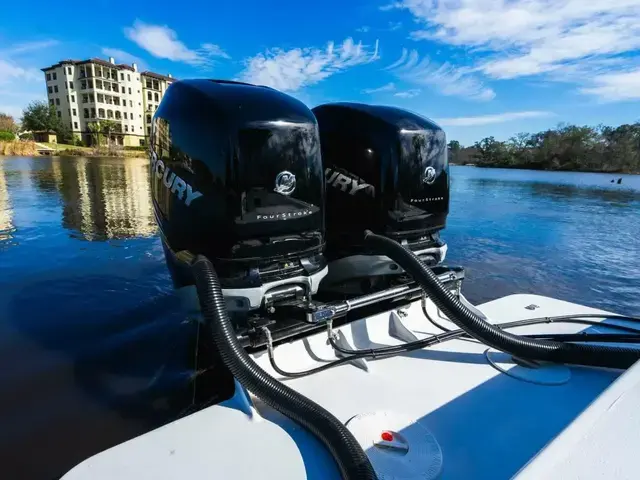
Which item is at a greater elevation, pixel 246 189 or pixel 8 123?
pixel 8 123

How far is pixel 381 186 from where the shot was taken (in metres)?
2.49

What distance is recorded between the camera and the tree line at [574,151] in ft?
205

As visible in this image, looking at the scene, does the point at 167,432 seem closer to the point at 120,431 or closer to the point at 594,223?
the point at 120,431

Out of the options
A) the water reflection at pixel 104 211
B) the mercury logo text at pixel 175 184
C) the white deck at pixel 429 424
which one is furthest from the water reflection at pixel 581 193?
the mercury logo text at pixel 175 184

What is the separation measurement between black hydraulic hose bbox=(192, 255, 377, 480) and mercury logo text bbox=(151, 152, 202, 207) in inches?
16.2

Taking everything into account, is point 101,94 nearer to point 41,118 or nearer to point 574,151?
point 41,118

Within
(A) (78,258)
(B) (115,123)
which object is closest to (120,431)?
(A) (78,258)

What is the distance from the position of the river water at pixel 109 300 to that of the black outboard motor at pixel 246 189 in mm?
1124

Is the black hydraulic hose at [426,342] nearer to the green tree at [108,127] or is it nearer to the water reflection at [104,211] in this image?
the water reflection at [104,211]

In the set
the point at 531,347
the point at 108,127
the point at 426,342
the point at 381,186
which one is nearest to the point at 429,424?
the point at 426,342

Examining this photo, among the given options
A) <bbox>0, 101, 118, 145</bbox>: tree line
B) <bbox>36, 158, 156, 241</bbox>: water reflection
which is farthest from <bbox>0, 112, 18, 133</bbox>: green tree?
<bbox>36, 158, 156, 241</bbox>: water reflection

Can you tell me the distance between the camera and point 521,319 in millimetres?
2500

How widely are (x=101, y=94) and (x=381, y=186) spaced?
64.2m

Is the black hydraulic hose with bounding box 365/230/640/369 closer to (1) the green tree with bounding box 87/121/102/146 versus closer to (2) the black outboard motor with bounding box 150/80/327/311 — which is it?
(2) the black outboard motor with bounding box 150/80/327/311
